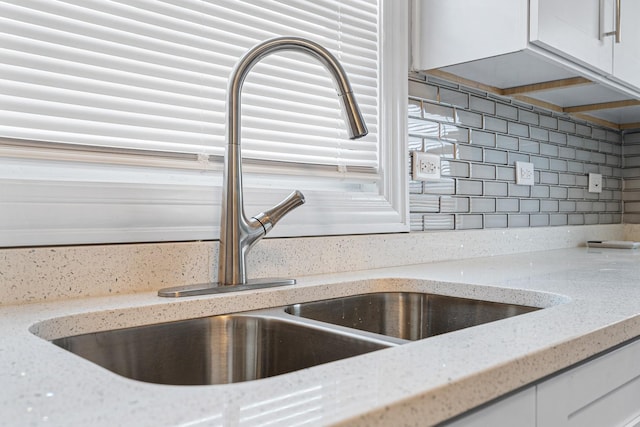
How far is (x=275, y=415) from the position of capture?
0.44 metres

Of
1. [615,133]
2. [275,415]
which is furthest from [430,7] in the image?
[615,133]

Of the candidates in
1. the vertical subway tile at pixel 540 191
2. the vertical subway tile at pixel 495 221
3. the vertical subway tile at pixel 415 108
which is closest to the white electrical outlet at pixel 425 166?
the vertical subway tile at pixel 415 108

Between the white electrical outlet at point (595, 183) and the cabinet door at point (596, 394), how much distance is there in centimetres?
199

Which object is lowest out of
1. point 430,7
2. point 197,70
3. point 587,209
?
point 587,209

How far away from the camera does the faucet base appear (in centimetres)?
100

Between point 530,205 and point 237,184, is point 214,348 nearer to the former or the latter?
point 237,184

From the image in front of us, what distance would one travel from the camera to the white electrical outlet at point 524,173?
216cm

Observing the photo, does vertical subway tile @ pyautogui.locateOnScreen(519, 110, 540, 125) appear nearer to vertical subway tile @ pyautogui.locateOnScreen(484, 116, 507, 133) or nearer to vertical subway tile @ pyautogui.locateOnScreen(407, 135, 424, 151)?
vertical subway tile @ pyautogui.locateOnScreen(484, 116, 507, 133)

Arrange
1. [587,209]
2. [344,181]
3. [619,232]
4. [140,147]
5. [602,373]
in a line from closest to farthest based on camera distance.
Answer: [602,373] < [140,147] < [344,181] < [587,209] < [619,232]

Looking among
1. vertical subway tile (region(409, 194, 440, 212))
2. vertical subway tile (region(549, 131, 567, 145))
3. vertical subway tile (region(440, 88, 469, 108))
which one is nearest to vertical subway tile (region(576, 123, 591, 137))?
vertical subway tile (region(549, 131, 567, 145))

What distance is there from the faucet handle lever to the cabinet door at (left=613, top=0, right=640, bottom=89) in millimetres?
1281

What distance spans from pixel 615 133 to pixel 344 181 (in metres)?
2.06

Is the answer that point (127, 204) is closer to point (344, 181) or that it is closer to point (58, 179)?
point (58, 179)

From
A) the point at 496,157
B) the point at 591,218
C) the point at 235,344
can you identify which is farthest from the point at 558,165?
the point at 235,344
